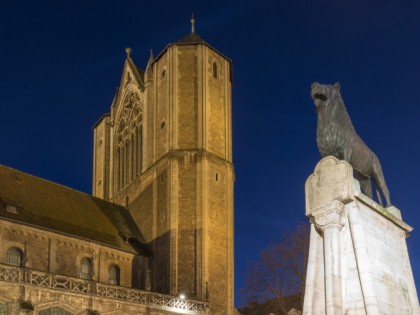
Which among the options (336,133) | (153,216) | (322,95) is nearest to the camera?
(336,133)

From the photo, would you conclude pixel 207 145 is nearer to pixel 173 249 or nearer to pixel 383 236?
pixel 173 249

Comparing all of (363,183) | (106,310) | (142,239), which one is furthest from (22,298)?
(363,183)

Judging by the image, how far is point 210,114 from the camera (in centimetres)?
4653

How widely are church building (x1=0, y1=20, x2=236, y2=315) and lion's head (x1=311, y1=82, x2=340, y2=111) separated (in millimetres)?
22856

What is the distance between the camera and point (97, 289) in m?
33.8

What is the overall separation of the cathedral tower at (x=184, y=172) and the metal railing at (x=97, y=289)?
2.08 m

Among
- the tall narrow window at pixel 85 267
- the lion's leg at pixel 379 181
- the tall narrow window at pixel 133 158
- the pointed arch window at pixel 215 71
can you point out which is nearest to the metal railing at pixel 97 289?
the tall narrow window at pixel 85 267

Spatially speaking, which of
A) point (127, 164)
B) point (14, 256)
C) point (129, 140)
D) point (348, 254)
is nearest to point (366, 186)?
point (348, 254)

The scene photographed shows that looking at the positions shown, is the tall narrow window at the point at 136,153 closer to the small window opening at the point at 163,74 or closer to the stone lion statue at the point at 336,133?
the small window opening at the point at 163,74

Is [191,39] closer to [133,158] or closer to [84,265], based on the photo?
[133,158]

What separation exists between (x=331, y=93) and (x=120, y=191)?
133 feet

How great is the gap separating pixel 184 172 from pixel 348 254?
111 feet

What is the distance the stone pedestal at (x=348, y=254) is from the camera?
10.4 m

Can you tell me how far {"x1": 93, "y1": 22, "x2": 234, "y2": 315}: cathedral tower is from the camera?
4191cm
